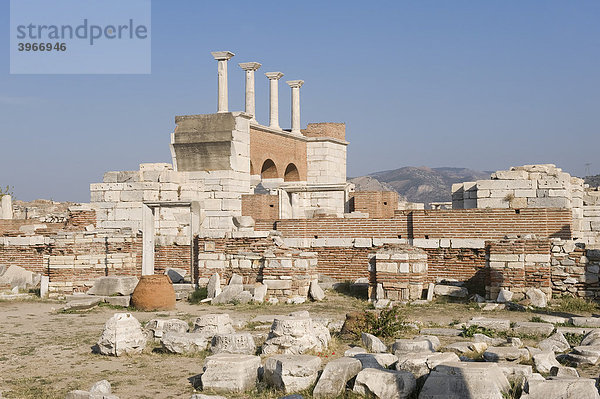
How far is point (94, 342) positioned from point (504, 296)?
7.94 m

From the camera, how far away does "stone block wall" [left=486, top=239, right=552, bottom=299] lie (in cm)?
1419

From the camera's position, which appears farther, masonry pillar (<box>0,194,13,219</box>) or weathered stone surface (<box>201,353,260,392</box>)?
masonry pillar (<box>0,194,13,219</box>)

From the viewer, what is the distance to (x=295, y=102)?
33000mm

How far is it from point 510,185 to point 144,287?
1022 cm

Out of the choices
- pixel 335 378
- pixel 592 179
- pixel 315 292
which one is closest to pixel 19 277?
pixel 315 292

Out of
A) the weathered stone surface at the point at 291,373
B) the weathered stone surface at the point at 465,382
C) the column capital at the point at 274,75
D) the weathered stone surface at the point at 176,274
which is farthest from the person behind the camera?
the column capital at the point at 274,75

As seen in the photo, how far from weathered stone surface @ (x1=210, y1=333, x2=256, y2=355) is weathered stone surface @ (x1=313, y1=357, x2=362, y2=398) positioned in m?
2.00

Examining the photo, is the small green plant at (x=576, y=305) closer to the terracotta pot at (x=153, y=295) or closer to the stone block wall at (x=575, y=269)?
the stone block wall at (x=575, y=269)

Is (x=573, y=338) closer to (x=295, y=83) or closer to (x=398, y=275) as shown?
(x=398, y=275)

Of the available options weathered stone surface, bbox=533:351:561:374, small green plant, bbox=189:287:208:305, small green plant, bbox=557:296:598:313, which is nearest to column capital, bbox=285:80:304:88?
small green plant, bbox=189:287:208:305

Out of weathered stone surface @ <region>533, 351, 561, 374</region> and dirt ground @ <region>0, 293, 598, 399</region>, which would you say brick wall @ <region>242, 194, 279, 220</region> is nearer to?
dirt ground @ <region>0, 293, 598, 399</region>

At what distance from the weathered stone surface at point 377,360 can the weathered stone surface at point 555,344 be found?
233 cm

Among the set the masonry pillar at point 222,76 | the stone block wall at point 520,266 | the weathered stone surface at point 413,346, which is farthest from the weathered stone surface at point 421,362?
the masonry pillar at point 222,76

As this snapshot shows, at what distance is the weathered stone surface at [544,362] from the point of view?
7.92m
